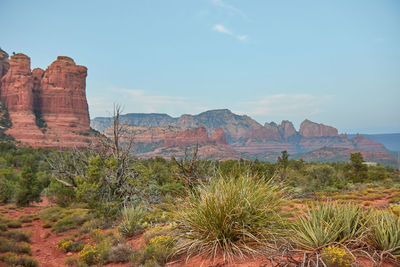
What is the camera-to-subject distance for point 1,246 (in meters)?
7.32

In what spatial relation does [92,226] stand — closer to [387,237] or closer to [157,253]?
[157,253]

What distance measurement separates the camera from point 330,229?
3.62 m

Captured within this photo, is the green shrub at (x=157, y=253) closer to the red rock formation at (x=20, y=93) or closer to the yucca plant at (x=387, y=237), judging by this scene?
the yucca plant at (x=387, y=237)

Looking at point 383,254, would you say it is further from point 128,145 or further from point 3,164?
point 3,164

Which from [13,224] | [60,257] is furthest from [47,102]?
[60,257]

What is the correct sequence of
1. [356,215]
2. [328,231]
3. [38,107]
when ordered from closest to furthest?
[328,231], [356,215], [38,107]

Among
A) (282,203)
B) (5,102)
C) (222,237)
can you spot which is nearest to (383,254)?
(282,203)

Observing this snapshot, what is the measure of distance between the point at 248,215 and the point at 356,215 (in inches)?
72.3

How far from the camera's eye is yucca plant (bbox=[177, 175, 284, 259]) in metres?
4.13

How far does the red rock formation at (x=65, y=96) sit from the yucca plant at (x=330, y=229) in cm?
10407

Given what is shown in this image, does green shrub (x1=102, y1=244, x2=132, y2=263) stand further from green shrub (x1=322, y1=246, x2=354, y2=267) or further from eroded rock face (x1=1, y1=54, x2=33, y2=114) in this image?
eroded rock face (x1=1, y1=54, x2=33, y2=114)

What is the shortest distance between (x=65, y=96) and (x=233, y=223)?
114958 millimetres

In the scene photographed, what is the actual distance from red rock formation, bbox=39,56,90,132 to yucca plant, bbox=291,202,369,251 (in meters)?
104

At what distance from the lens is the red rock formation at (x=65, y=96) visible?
96062 millimetres
